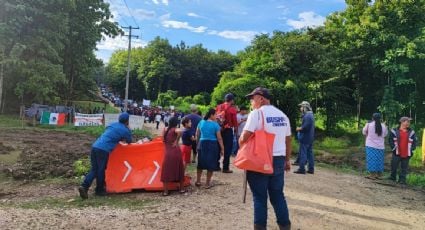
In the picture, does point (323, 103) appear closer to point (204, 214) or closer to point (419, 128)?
point (419, 128)

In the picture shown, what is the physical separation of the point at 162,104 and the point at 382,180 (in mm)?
65543

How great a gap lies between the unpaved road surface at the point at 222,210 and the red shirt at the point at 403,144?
1.75m

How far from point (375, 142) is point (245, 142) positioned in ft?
27.0

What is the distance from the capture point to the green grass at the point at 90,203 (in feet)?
27.7

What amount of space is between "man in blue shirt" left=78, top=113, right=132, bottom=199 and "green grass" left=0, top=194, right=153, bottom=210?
0.24 meters

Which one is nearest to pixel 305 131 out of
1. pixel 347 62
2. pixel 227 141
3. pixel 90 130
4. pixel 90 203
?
pixel 227 141

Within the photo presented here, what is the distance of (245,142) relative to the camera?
5727 mm

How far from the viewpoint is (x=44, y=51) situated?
35438mm

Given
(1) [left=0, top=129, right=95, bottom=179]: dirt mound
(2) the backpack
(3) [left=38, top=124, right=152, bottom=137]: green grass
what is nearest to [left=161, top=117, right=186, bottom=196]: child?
(2) the backpack

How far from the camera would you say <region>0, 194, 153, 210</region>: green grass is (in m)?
8.45

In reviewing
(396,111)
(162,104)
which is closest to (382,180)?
(396,111)

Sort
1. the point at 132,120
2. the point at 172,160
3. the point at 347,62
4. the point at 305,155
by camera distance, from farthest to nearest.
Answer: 1. the point at 347,62
2. the point at 132,120
3. the point at 305,155
4. the point at 172,160

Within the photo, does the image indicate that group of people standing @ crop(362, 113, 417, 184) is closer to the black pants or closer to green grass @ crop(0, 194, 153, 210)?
the black pants

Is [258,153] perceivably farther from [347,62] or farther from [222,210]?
[347,62]
